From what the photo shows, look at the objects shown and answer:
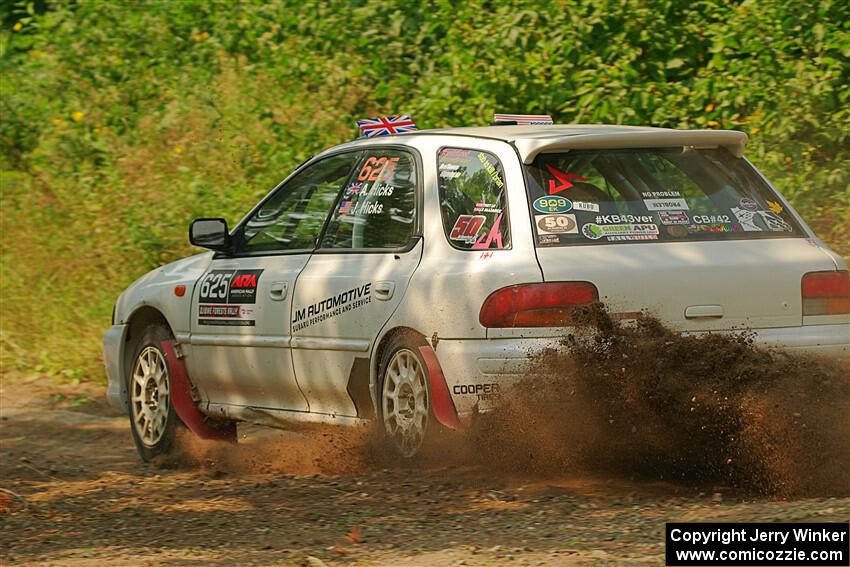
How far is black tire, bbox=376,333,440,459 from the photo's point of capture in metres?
6.37

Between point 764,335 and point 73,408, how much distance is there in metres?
5.96

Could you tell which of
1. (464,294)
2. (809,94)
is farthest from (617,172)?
(809,94)

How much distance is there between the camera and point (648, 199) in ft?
21.0

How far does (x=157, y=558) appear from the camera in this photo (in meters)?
5.26

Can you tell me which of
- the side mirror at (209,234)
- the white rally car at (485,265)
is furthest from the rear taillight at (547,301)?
the side mirror at (209,234)

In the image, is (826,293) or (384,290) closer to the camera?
(826,293)

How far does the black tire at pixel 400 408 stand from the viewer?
637cm

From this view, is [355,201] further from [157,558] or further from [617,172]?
[157,558]

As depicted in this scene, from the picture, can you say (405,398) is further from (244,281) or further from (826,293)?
(826,293)

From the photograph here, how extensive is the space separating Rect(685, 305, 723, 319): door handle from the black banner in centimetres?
129

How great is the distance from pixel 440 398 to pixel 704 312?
1157 mm

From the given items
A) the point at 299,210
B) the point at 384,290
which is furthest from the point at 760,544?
the point at 299,210

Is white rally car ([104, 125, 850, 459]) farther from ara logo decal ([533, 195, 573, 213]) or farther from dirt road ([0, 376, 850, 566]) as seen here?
dirt road ([0, 376, 850, 566])

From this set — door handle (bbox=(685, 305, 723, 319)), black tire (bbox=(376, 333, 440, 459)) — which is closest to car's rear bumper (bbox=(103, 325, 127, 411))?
black tire (bbox=(376, 333, 440, 459))
